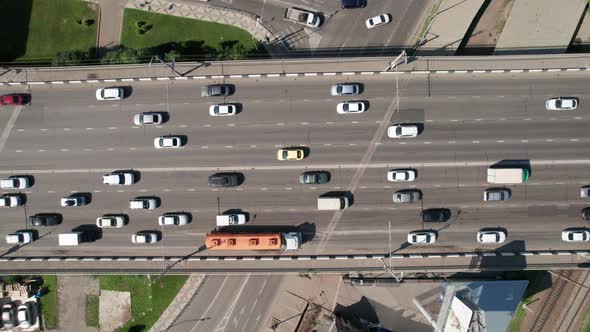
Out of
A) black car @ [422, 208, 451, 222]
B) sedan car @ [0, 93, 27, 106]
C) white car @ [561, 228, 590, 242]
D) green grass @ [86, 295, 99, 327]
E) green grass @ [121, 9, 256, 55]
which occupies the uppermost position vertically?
green grass @ [121, 9, 256, 55]

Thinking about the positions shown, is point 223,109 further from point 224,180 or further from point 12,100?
point 12,100

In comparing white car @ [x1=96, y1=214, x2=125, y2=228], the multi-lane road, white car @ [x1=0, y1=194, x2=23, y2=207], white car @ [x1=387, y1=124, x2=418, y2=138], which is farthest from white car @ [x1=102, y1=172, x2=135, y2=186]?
white car @ [x1=387, y1=124, x2=418, y2=138]

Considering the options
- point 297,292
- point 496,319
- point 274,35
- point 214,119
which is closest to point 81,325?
point 297,292

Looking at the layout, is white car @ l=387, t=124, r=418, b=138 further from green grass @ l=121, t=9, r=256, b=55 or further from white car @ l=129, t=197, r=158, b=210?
white car @ l=129, t=197, r=158, b=210

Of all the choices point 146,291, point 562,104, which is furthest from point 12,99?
point 562,104

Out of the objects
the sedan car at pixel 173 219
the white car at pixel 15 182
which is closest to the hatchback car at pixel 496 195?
the sedan car at pixel 173 219

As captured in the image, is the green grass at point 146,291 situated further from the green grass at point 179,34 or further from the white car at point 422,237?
the green grass at point 179,34
